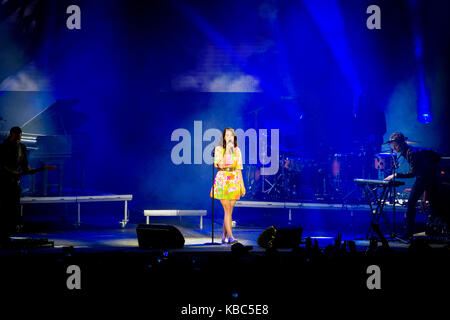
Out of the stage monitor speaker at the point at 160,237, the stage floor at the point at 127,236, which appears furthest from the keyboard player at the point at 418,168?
the stage monitor speaker at the point at 160,237

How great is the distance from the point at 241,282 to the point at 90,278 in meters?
1.46

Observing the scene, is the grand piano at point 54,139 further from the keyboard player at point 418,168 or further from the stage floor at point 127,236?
the keyboard player at point 418,168

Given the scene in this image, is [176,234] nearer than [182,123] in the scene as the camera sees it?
Yes

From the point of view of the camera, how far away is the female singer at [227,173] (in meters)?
7.88

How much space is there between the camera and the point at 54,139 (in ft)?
35.2

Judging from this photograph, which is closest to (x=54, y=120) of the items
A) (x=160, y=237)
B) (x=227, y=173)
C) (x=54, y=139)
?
(x=54, y=139)

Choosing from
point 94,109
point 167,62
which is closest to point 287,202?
point 167,62

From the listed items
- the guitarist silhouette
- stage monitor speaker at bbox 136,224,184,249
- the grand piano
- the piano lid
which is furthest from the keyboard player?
the piano lid

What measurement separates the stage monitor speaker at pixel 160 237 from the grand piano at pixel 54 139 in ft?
15.0

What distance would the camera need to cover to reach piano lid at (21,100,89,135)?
1124 cm

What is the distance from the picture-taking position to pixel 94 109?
13.7 m

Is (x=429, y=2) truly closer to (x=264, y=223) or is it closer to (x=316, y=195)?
(x=316, y=195)

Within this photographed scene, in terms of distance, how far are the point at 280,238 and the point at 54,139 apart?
237 inches

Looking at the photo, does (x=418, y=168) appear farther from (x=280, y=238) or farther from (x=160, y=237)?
(x=160, y=237)
